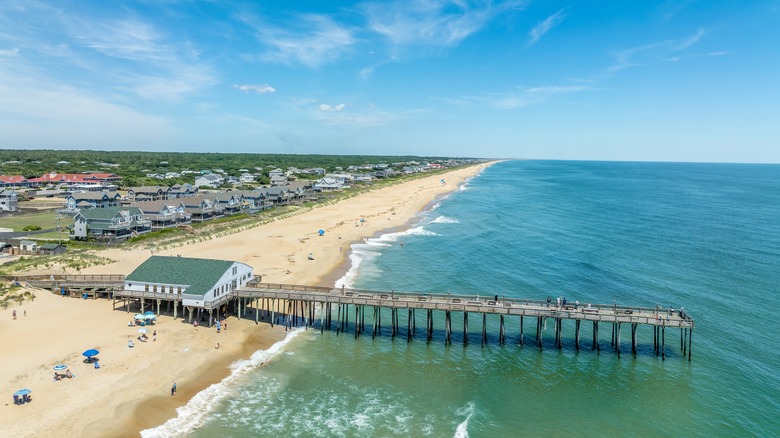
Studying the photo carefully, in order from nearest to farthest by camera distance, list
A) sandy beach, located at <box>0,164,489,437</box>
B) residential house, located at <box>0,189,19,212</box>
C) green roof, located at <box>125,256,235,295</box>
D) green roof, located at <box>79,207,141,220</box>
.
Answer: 1. sandy beach, located at <box>0,164,489,437</box>
2. green roof, located at <box>125,256,235,295</box>
3. green roof, located at <box>79,207,141,220</box>
4. residential house, located at <box>0,189,19,212</box>

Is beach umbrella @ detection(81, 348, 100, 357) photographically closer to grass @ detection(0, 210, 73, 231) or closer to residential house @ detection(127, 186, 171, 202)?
grass @ detection(0, 210, 73, 231)

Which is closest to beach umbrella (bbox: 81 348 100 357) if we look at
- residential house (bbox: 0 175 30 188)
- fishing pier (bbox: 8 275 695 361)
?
fishing pier (bbox: 8 275 695 361)

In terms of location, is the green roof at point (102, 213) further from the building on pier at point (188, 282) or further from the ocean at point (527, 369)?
the ocean at point (527, 369)

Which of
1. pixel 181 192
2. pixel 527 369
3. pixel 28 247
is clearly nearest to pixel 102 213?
pixel 28 247

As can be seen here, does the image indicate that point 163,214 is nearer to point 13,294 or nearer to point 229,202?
point 229,202

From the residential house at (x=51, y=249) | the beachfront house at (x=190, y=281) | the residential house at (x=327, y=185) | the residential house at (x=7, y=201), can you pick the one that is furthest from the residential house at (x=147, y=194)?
the beachfront house at (x=190, y=281)

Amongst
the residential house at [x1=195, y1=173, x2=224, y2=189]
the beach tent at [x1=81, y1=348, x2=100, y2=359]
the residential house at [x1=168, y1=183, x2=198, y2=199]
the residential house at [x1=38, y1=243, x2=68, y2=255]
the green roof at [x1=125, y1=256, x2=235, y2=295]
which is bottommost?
the beach tent at [x1=81, y1=348, x2=100, y2=359]

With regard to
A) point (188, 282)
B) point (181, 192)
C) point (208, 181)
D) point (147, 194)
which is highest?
point (208, 181)

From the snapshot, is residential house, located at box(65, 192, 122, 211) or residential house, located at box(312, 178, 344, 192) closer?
residential house, located at box(65, 192, 122, 211)
